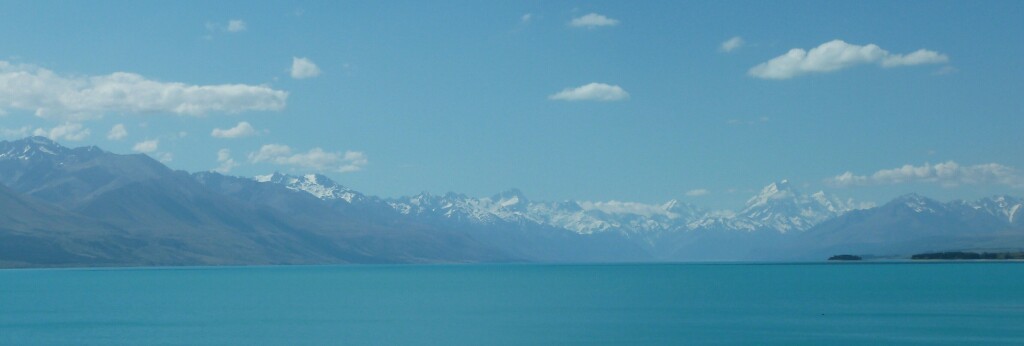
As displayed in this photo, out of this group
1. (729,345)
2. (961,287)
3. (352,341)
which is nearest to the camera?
(729,345)

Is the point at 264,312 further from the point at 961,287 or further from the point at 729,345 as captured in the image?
the point at 961,287

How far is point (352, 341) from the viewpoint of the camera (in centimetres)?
8062

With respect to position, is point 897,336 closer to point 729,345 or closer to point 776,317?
point 729,345

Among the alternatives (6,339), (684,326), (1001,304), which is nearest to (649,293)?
(1001,304)

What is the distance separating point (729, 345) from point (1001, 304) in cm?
4448

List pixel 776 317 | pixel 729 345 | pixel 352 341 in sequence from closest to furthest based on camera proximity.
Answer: pixel 729 345 → pixel 352 341 → pixel 776 317

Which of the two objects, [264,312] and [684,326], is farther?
[264,312]

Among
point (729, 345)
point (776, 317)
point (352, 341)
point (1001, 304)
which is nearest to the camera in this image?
point (729, 345)

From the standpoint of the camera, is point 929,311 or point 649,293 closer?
point 929,311

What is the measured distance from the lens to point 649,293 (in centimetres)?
15025

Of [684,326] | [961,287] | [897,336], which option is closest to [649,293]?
[961,287]

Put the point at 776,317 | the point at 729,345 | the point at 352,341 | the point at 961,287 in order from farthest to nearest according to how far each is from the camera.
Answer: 1. the point at 961,287
2. the point at 776,317
3. the point at 352,341
4. the point at 729,345

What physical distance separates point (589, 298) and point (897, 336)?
192 ft

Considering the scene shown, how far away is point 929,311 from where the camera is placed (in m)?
102
